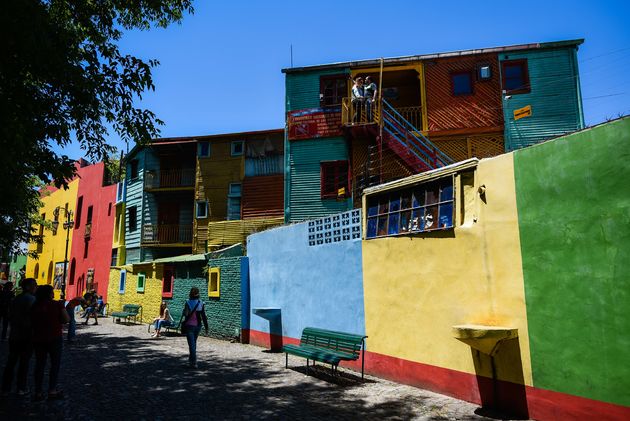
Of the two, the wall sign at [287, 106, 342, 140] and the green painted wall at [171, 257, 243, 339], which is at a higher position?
the wall sign at [287, 106, 342, 140]

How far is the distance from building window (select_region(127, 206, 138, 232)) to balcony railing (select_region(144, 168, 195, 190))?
1971 millimetres

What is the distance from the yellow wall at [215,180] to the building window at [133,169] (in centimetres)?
571

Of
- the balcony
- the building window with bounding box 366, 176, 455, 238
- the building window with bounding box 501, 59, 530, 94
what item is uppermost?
the building window with bounding box 501, 59, 530, 94

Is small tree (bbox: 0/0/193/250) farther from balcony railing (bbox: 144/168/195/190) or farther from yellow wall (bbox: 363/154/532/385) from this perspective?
balcony railing (bbox: 144/168/195/190)

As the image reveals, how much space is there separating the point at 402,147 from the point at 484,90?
12.8 ft

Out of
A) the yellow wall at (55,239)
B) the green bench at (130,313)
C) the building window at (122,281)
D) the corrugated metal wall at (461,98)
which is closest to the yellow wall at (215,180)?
the green bench at (130,313)

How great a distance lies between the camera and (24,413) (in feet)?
20.5

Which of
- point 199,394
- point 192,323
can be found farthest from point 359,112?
point 199,394

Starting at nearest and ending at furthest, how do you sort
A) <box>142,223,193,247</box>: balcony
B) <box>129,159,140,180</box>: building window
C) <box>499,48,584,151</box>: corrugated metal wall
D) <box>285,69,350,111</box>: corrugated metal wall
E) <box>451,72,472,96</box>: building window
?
<box>499,48,584,151</box>: corrugated metal wall
<box>451,72,472,96</box>: building window
<box>285,69,350,111</box>: corrugated metal wall
<box>142,223,193,247</box>: balcony
<box>129,159,140,180</box>: building window

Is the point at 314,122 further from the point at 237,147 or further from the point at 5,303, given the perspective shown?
the point at 5,303

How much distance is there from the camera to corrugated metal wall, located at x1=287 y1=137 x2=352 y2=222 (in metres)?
16.7

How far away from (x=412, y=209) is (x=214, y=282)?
9.75 m

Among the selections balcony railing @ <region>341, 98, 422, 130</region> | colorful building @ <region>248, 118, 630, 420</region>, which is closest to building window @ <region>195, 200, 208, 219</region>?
balcony railing @ <region>341, 98, 422, 130</region>

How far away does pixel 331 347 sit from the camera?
365 inches
